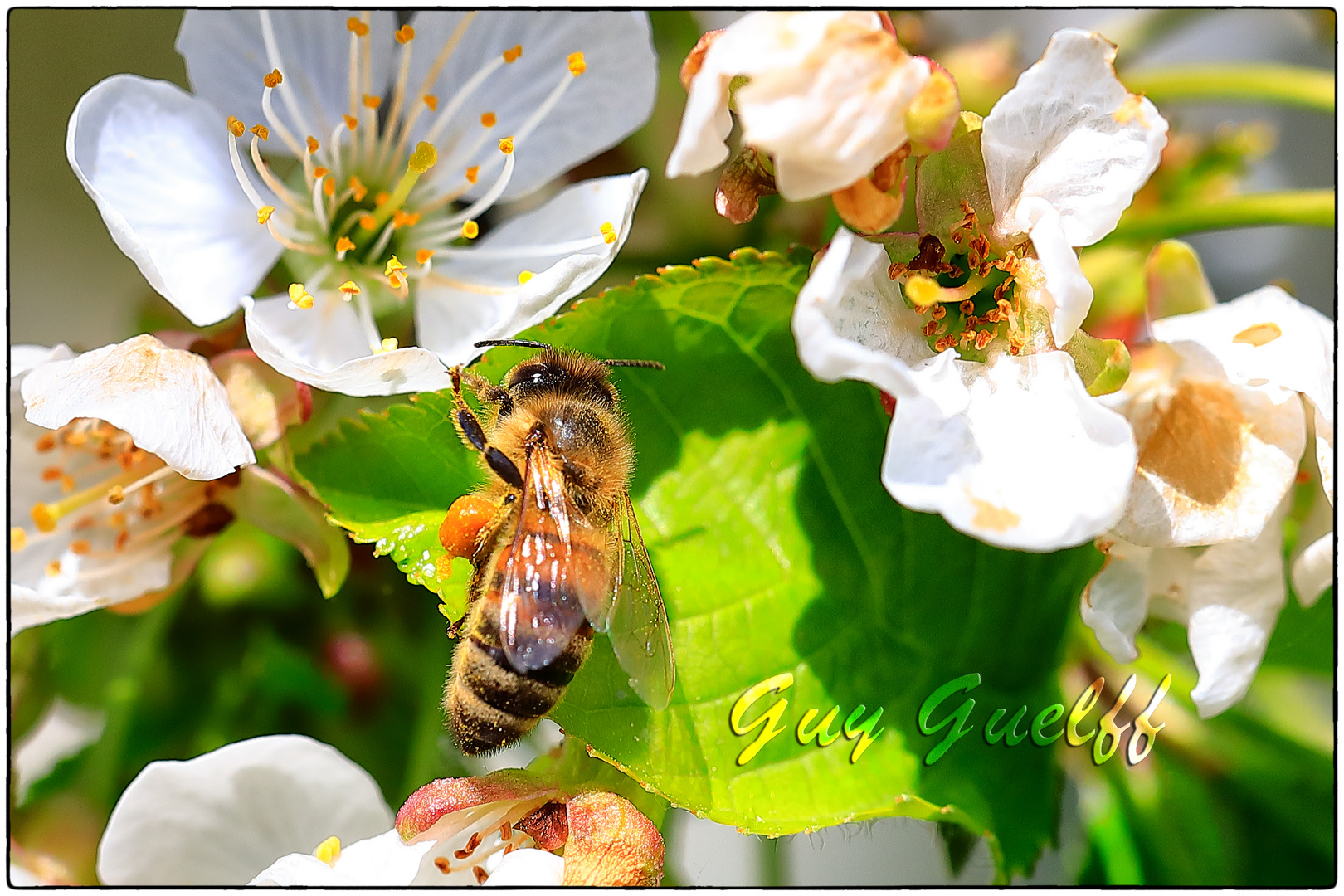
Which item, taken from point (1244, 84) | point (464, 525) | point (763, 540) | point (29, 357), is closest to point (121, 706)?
point (29, 357)

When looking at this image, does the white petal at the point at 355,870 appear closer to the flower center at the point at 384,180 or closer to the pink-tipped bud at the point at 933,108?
the flower center at the point at 384,180

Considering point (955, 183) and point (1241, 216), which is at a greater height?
point (955, 183)

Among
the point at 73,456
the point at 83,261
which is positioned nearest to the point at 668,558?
the point at 73,456

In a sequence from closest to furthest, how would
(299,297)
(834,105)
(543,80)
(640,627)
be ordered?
(834,105)
(640,627)
(299,297)
(543,80)

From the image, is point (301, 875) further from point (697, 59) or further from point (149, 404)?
point (697, 59)

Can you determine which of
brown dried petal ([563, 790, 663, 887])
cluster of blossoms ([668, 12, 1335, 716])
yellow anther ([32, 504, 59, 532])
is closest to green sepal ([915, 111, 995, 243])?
cluster of blossoms ([668, 12, 1335, 716])

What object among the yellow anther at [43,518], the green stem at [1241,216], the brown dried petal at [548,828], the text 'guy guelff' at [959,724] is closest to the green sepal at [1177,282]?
the green stem at [1241,216]

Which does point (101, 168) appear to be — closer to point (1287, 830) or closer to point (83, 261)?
point (83, 261)
